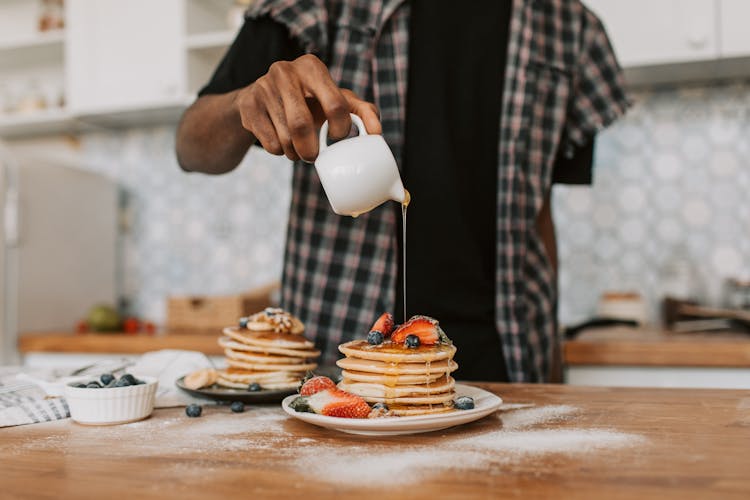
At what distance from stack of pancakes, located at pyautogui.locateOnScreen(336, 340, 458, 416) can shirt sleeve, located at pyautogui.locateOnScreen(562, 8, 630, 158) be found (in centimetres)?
94

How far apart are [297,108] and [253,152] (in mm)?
1993

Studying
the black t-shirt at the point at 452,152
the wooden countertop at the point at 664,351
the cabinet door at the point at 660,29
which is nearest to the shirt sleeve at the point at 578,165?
the black t-shirt at the point at 452,152

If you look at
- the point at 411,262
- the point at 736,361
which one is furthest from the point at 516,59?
the point at 736,361

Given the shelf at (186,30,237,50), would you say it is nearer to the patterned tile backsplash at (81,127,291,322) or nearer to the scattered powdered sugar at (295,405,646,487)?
the patterned tile backsplash at (81,127,291,322)

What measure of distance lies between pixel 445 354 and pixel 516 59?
2.73 ft

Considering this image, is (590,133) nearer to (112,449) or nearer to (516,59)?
(516,59)

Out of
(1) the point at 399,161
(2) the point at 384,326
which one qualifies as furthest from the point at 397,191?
(1) the point at 399,161

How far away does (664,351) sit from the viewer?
187 cm

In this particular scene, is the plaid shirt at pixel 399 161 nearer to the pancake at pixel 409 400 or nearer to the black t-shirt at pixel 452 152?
the black t-shirt at pixel 452 152

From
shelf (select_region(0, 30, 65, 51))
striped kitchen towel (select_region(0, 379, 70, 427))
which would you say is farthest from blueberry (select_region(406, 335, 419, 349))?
shelf (select_region(0, 30, 65, 51))

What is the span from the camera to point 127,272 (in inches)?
121

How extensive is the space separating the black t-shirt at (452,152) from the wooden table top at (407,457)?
0.49 metres

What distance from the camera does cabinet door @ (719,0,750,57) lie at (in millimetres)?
2107

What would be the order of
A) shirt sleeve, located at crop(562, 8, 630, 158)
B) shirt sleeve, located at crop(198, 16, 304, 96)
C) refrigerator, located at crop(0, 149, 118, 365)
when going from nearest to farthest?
shirt sleeve, located at crop(198, 16, 304, 96) → shirt sleeve, located at crop(562, 8, 630, 158) → refrigerator, located at crop(0, 149, 118, 365)
